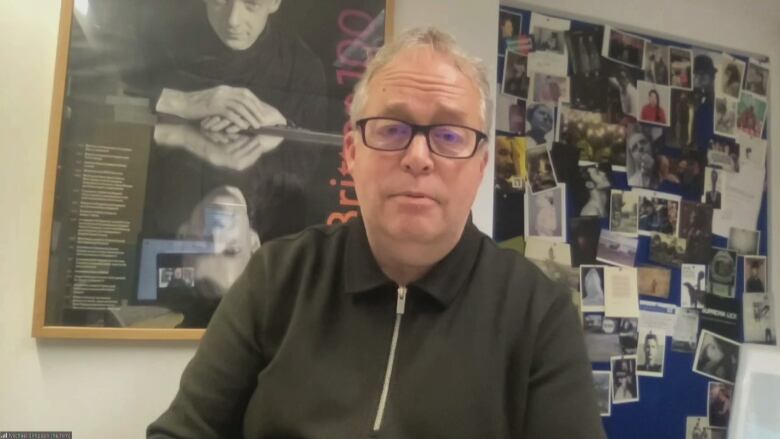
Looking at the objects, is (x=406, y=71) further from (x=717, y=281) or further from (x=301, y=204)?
(x=717, y=281)

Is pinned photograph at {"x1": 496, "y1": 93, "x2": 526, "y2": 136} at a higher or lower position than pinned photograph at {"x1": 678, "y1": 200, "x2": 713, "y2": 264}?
higher

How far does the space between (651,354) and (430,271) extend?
1.14 m

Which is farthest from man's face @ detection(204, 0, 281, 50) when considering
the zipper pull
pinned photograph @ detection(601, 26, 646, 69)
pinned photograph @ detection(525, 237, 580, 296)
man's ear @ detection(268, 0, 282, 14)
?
pinned photograph @ detection(601, 26, 646, 69)

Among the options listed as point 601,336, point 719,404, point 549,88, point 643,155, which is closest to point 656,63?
point 643,155

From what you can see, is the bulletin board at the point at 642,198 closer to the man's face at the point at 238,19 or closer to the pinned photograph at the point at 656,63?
the pinned photograph at the point at 656,63

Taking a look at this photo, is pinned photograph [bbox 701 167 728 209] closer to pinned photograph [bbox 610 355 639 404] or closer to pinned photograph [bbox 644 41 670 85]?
pinned photograph [bbox 644 41 670 85]

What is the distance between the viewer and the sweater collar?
0.84 meters

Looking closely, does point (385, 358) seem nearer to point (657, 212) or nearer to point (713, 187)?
point (657, 212)

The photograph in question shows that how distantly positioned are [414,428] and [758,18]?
1.86 m

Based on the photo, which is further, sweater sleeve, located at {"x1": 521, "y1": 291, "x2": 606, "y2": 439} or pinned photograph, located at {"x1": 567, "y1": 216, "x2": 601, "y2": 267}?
pinned photograph, located at {"x1": 567, "y1": 216, "x2": 601, "y2": 267}

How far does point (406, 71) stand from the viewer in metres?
0.82

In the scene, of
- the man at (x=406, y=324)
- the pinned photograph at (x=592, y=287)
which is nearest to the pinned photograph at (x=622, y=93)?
the pinned photograph at (x=592, y=287)

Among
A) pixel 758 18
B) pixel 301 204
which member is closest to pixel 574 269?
pixel 301 204

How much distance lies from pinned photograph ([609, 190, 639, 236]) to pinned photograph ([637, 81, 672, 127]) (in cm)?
25
